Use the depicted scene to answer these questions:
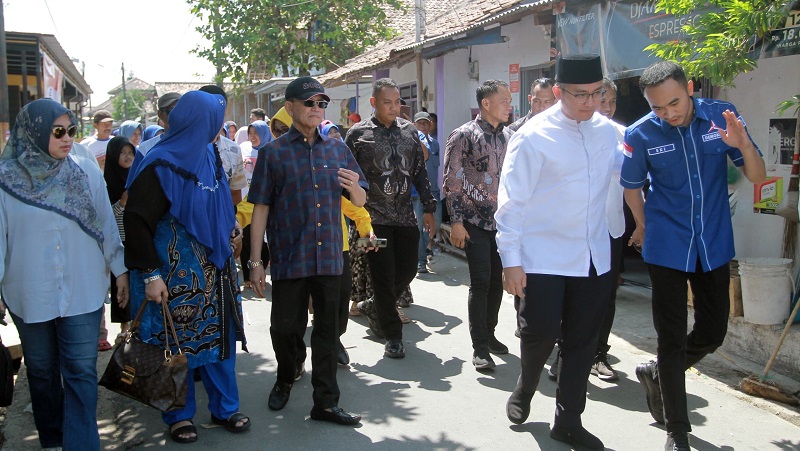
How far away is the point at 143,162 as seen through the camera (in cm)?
408

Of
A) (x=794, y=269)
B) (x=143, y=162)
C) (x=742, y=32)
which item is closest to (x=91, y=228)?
(x=143, y=162)

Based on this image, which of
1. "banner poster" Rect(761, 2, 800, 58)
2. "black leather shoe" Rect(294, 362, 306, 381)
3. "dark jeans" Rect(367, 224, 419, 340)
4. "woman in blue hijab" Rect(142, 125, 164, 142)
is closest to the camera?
"banner poster" Rect(761, 2, 800, 58)

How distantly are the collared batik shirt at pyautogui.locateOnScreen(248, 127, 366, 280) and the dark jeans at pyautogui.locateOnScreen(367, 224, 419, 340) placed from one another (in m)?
1.37

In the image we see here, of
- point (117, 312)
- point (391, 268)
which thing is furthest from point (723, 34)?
point (117, 312)

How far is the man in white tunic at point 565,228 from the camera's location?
3992mm

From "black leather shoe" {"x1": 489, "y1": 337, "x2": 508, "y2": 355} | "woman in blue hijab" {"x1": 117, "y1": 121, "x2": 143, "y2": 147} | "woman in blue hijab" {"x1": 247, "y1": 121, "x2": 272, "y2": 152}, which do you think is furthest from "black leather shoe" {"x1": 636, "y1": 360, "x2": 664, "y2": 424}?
"woman in blue hijab" {"x1": 247, "y1": 121, "x2": 272, "y2": 152}

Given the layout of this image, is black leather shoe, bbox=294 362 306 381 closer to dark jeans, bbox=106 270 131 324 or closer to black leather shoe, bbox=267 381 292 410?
black leather shoe, bbox=267 381 292 410

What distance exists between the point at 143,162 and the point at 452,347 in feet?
10.3

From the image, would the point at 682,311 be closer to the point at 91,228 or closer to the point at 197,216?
the point at 197,216

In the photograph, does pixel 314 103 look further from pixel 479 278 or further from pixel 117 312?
pixel 117 312

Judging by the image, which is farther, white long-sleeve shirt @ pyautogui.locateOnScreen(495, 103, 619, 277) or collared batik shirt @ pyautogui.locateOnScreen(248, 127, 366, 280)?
collared batik shirt @ pyautogui.locateOnScreen(248, 127, 366, 280)

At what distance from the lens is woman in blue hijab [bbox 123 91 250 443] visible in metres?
4.00

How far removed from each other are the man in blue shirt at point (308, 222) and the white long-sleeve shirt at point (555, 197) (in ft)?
3.51

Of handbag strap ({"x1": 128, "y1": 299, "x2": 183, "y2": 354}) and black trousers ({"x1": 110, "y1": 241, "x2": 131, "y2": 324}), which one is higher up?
handbag strap ({"x1": 128, "y1": 299, "x2": 183, "y2": 354})
